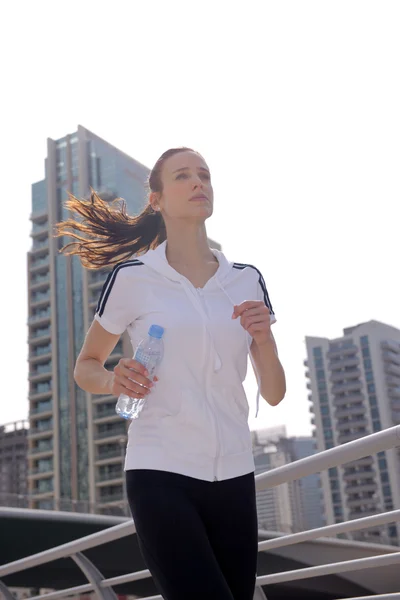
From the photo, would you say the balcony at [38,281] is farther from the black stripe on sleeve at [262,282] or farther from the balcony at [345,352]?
the black stripe on sleeve at [262,282]

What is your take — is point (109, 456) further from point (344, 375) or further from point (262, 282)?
point (344, 375)

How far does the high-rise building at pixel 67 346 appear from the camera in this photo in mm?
80375

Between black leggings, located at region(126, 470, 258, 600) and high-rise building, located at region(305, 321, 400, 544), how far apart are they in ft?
494

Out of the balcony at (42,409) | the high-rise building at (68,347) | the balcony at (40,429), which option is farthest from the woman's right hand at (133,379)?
the balcony at (40,429)

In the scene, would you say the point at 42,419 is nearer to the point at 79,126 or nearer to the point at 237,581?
the point at 79,126

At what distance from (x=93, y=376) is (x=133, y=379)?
340mm

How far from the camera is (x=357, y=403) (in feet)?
506

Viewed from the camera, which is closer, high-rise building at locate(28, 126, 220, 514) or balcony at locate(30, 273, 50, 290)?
high-rise building at locate(28, 126, 220, 514)

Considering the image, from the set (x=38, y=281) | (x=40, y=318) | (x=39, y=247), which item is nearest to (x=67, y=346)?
(x=40, y=318)

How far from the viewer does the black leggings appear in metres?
2.11

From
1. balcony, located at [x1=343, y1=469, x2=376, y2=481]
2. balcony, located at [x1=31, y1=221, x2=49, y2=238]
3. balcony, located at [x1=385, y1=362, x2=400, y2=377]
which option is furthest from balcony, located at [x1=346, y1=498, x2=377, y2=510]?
balcony, located at [x1=31, y1=221, x2=49, y2=238]

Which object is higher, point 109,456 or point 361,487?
point 109,456

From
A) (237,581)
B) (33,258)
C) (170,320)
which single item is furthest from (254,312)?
(33,258)

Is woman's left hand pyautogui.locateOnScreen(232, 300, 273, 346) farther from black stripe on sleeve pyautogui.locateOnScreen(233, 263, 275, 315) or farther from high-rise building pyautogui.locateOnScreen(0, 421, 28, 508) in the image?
high-rise building pyautogui.locateOnScreen(0, 421, 28, 508)
